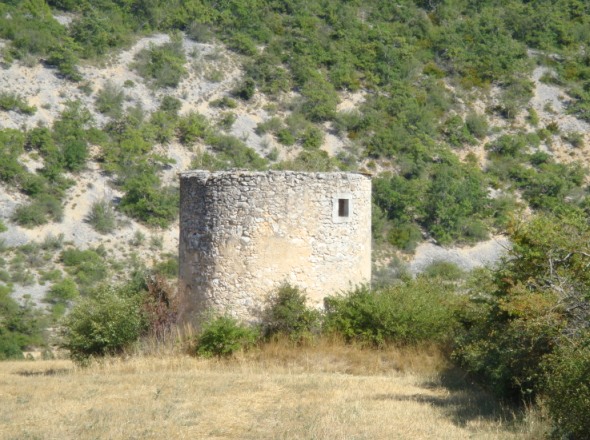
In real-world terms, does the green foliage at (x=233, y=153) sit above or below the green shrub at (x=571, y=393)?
above

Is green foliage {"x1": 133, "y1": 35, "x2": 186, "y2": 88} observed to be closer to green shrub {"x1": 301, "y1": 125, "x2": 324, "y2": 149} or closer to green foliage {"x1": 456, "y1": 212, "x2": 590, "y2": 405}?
green shrub {"x1": 301, "y1": 125, "x2": 324, "y2": 149}

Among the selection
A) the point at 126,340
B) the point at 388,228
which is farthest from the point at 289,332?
the point at 388,228

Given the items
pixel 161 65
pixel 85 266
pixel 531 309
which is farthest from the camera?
pixel 161 65

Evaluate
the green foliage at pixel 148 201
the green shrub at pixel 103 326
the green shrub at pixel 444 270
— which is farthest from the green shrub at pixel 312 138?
the green shrub at pixel 103 326

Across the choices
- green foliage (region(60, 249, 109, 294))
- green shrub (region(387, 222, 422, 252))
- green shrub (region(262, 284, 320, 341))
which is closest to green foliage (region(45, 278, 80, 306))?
green foliage (region(60, 249, 109, 294))

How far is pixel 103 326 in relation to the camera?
17250 mm

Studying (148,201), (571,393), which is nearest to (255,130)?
(148,201)

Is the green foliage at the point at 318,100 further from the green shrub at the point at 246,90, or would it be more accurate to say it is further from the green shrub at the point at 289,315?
the green shrub at the point at 289,315

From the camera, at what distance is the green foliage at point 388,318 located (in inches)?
675

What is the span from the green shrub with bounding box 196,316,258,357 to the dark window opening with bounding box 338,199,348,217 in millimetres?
2978

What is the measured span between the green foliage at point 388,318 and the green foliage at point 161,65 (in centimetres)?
2637

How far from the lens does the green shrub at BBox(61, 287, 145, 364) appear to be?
17266 millimetres

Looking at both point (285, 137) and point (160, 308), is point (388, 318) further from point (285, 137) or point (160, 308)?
point (285, 137)

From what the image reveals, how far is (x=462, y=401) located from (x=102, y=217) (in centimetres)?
2305
